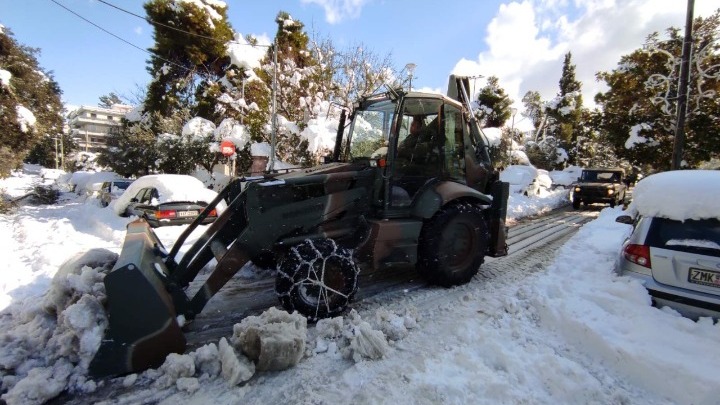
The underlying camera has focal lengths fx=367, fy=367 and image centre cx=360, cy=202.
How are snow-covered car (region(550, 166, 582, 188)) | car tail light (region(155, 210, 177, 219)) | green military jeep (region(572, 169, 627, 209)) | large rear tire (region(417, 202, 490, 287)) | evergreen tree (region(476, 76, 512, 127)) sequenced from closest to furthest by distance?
large rear tire (region(417, 202, 490, 287))
car tail light (region(155, 210, 177, 219))
green military jeep (region(572, 169, 627, 209))
snow-covered car (region(550, 166, 582, 188))
evergreen tree (region(476, 76, 512, 127))

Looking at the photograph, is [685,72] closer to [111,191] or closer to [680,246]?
[680,246]

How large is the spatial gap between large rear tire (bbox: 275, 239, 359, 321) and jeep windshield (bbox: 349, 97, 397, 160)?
5.25 ft

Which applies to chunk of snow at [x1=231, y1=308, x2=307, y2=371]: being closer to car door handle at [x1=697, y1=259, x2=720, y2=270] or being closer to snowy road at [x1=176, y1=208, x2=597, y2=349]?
snowy road at [x1=176, y1=208, x2=597, y2=349]

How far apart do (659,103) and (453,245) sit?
49.3ft

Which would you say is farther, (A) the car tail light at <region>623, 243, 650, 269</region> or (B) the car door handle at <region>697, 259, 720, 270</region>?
(A) the car tail light at <region>623, 243, 650, 269</region>

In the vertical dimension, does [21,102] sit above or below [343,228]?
above

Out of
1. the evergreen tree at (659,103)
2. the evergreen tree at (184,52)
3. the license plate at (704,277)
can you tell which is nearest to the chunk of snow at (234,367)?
the license plate at (704,277)

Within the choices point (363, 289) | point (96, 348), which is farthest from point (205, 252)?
point (363, 289)

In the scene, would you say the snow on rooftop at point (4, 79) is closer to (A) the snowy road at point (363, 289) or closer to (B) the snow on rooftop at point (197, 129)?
(B) the snow on rooftop at point (197, 129)

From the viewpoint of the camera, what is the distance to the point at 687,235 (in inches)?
139

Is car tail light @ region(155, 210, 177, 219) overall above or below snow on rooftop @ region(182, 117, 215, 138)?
below

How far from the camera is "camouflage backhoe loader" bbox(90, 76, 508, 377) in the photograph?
282 centimetres

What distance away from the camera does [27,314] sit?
3.24 meters

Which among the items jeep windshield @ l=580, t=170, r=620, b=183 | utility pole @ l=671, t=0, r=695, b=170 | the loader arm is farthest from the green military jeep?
the loader arm
